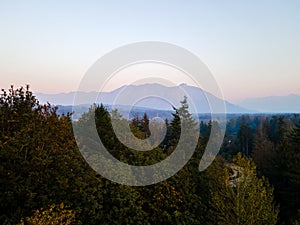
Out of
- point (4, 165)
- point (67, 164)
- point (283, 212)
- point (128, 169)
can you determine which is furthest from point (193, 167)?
point (4, 165)

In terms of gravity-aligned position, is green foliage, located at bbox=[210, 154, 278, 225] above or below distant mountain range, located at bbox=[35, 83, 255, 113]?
below

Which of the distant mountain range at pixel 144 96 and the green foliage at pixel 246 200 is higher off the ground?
the distant mountain range at pixel 144 96

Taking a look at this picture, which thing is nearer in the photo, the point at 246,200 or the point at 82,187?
the point at 246,200

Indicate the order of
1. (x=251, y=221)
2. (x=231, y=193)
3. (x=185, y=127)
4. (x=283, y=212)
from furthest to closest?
(x=185, y=127)
(x=283, y=212)
(x=231, y=193)
(x=251, y=221)

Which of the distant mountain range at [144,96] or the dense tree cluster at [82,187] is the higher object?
the distant mountain range at [144,96]

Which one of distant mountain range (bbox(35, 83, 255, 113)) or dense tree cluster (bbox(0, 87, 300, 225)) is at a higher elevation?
distant mountain range (bbox(35, 83, 255, 113))

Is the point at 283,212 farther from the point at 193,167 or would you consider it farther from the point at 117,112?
the point at 117,112

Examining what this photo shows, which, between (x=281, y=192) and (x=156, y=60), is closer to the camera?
(x=156, y=60)

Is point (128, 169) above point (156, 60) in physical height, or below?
below

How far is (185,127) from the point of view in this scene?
135 ft

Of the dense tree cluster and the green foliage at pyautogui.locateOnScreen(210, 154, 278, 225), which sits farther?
the green foliage at pyautogui.locateOnScreen(210, 154, 278, 225)

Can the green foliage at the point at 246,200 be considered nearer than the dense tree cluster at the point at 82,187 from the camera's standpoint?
No

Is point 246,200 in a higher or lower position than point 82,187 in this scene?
lower

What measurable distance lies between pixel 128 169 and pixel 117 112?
5986 millimetres
